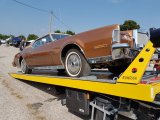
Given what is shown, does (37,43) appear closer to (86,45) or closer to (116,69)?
(116,69)

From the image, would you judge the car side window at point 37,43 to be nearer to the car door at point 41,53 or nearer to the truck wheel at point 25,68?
the car door at point 41,53

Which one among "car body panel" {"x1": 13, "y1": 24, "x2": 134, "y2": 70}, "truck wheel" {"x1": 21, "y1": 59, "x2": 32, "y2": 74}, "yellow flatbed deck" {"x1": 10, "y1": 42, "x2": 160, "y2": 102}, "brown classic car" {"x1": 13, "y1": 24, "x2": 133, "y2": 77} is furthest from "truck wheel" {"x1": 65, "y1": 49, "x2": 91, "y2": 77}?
"truck wheel" {"x1": 21, "y1": 59, "x2": 32, "y2": 74}

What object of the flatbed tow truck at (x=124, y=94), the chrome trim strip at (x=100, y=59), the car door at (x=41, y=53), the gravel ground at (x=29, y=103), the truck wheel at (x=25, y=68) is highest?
the car door at (x=41, y=53)

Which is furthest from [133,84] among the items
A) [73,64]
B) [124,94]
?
[73,64]

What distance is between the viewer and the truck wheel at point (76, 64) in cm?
511

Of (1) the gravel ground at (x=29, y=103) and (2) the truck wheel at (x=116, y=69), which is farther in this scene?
(2) the truck wheel at (x=116, y=69)

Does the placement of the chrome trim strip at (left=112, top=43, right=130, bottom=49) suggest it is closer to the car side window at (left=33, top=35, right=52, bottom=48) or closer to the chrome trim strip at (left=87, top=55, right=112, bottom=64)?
the chrome trim strip at (left=87, top=55, right=112, bottom=64)

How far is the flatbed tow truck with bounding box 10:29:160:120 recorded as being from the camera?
3514 mm

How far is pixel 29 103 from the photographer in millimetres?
6117

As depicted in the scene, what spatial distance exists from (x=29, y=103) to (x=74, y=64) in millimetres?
1803

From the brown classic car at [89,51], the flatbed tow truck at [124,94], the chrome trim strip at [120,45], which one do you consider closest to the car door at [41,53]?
the brown classic car at [89,51]

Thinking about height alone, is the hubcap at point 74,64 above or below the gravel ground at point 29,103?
above

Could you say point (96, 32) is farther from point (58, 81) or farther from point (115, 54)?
point (58, 81)

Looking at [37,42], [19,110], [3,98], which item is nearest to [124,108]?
[19,110]
